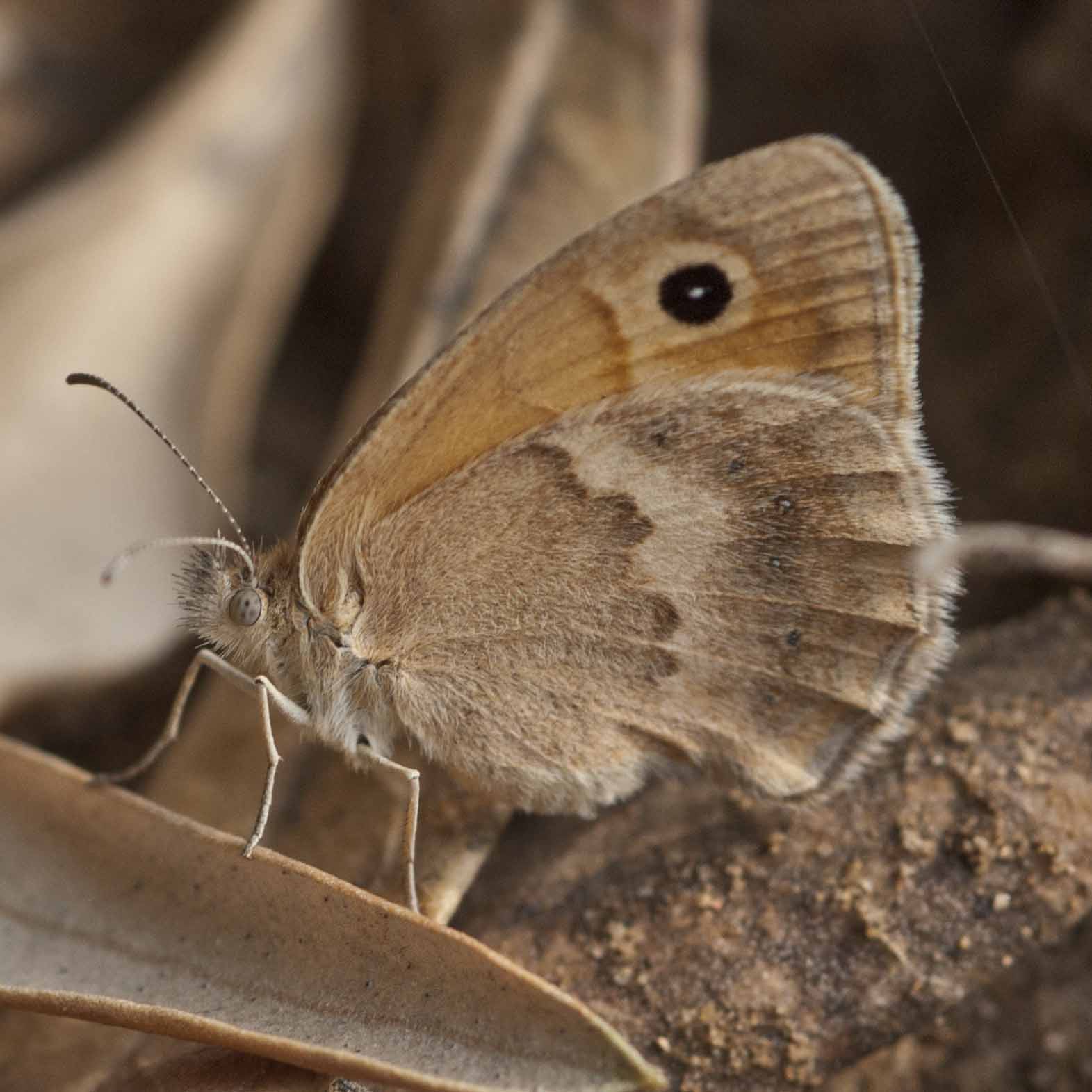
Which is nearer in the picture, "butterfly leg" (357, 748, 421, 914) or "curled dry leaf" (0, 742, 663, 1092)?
"curled dry leaf" (0, 742, 663, 1092)

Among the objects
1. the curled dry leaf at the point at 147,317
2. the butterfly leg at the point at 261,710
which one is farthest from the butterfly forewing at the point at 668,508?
the curled dry leaf at the point at 147,317

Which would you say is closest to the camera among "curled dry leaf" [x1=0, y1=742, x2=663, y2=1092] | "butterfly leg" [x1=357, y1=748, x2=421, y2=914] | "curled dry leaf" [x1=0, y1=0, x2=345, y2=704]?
"curled dry leaf" [x1=0, y1=742, x2=663, y2=1092]

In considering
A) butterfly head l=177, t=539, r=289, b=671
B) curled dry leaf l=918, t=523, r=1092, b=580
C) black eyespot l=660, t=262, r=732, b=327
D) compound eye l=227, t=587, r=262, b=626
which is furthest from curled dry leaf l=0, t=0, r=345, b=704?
curled dry leaf l=918, t=523, r=1092, b=580

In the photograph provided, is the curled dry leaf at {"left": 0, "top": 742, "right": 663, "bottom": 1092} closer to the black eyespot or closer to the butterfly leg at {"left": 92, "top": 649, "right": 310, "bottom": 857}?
the butterfly leg at {"left": 92, "top": 649, "right": 310, "bottom": 857}

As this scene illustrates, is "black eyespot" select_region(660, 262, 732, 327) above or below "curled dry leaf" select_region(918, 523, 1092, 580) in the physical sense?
above

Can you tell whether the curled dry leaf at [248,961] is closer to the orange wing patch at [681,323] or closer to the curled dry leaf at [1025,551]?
the orange wing patch at [681,323]

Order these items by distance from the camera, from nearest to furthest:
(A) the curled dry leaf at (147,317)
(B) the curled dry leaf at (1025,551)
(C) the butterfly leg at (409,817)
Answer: (C) the butterfly leg at (409,817) → (B) the curled dry leaf at (1025,551) → (A) the curled dry leaf at (147,317)
